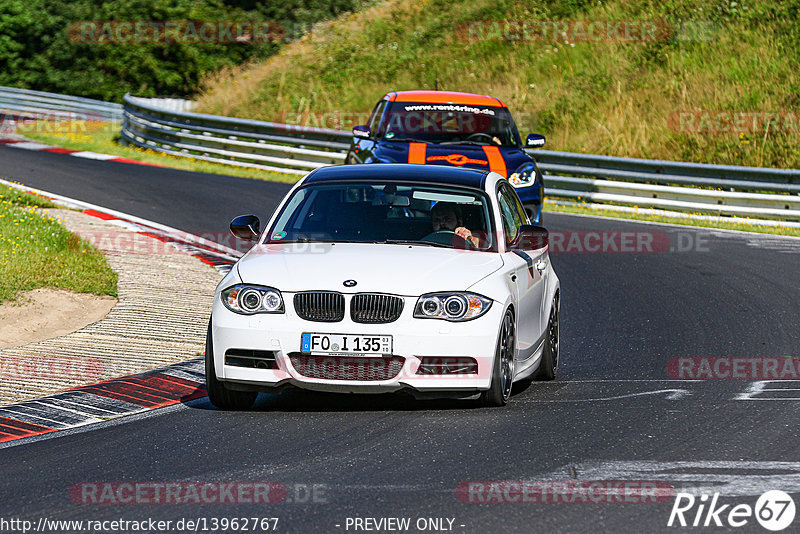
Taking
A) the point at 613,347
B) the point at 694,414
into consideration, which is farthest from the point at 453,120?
the point at 694,414

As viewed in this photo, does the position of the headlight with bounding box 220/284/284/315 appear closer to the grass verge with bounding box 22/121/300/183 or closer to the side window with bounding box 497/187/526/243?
the side window with bounding box 497/187/526/243

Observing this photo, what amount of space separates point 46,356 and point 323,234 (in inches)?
98.2

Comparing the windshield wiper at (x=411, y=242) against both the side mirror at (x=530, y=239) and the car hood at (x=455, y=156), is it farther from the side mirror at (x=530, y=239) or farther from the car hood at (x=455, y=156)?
the car hood at (x=455, y=156)

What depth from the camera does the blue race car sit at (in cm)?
1560

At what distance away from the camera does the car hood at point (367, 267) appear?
25.5ft

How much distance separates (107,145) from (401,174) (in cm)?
2474

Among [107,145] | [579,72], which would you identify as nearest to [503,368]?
[579,72]

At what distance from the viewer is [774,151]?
25.3 meters

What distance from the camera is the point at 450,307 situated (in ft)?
25.5

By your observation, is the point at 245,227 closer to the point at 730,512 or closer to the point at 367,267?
the point at 367,267

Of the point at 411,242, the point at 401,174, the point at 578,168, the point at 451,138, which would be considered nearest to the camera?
the point at 411,242

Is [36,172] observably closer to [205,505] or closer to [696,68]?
[696,68]

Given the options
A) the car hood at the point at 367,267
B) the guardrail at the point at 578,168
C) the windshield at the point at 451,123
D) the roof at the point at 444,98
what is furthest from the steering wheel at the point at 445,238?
the guardrail at the point at 578,168

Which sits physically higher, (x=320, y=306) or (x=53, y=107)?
(x=320, y=306)
